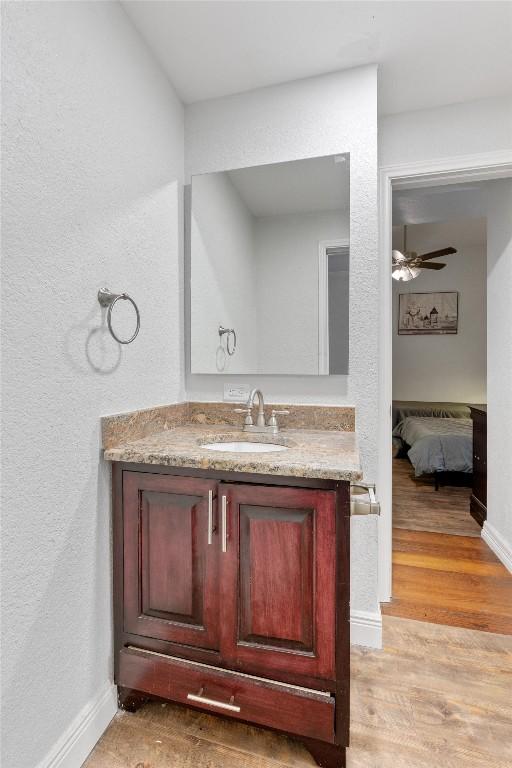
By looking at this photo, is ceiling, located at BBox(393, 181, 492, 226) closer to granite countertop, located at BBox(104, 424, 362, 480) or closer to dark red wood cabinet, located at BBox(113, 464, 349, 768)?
granite countertop, located at BBox(104, 424, 362, 480)

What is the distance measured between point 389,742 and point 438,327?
18.8ft

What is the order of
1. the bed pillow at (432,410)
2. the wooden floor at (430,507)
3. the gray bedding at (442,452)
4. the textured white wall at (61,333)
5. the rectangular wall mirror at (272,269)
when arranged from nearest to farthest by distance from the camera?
the textured white wall at (61,333)
the rectangular wall mirror at (272,269)
the wooden floor at (430,507)
the gray bedding at (442,452)
the bed pillow at (432,410)

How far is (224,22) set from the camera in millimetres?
1562

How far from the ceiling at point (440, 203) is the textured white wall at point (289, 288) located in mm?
896

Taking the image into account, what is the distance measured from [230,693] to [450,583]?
5.12ft

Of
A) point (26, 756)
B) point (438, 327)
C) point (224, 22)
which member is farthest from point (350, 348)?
point (438, 327)

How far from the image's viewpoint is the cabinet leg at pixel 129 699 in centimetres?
143

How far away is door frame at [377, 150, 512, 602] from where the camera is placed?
2.03m

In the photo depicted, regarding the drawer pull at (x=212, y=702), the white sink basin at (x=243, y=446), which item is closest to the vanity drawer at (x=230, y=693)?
the drawer pull at (x=212, y=702)

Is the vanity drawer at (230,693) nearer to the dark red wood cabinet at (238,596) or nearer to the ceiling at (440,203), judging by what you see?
the dark red wood cabinet at (238,596)

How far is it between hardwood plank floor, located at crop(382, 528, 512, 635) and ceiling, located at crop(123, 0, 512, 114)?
2.48m

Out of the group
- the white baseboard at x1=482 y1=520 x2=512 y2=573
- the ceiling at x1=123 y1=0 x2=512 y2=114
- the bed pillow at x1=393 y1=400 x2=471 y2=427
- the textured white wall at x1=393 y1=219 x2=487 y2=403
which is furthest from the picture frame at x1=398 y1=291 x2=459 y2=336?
the ceiling at x1=123 y1=0 x2=512 y2=114

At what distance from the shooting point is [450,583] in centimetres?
232

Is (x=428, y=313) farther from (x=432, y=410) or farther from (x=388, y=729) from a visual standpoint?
(x=388, y=729)
